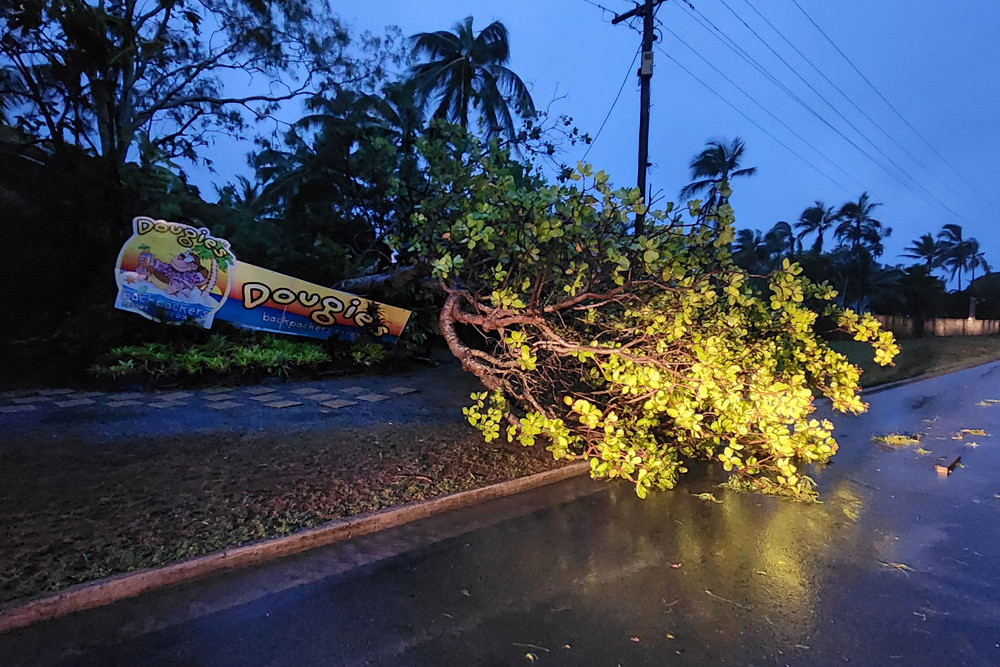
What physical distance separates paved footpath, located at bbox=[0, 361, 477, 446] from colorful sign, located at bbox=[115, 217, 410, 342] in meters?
1.67

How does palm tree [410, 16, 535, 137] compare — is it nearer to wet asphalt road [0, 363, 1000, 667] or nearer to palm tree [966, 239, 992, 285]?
wet asphalt road [0, 363, 1000, 667]

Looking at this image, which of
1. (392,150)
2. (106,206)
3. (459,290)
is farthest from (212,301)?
(459,290)

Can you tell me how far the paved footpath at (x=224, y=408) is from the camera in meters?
5.75

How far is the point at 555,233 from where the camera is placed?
4926mm

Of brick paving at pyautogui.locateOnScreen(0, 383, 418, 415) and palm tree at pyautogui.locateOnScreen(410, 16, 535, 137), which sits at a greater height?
palm tree at pyautogui.locateOnScreen(410, 16, 535, 137)

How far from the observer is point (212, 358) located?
8.53 meters

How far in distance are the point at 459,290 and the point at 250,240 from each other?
23.7 ft

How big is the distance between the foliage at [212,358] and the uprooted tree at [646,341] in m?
4.19

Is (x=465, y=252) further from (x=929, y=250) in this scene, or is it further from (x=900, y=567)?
(x=929, y=250)

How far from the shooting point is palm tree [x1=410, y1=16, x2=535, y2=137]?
18172 mm

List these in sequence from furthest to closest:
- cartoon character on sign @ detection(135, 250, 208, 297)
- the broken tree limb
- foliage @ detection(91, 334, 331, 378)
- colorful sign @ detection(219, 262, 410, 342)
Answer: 1. colorful sign @ detection(219, 262, 410, 342)
2. cartoon character on sign @ detection(135, 250, 208, 297)
3. the broken tree limb
4. foliage @ detection(91, 334, 331, 378)

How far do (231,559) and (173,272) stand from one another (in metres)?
7.48

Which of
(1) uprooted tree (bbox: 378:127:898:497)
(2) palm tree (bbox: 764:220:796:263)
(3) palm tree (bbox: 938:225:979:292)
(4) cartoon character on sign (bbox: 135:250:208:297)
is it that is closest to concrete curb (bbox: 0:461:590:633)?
(1) uprooted tree (bbox: 378:127:898:497)

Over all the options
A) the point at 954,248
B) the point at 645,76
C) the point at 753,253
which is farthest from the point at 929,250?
the point at 645,76
